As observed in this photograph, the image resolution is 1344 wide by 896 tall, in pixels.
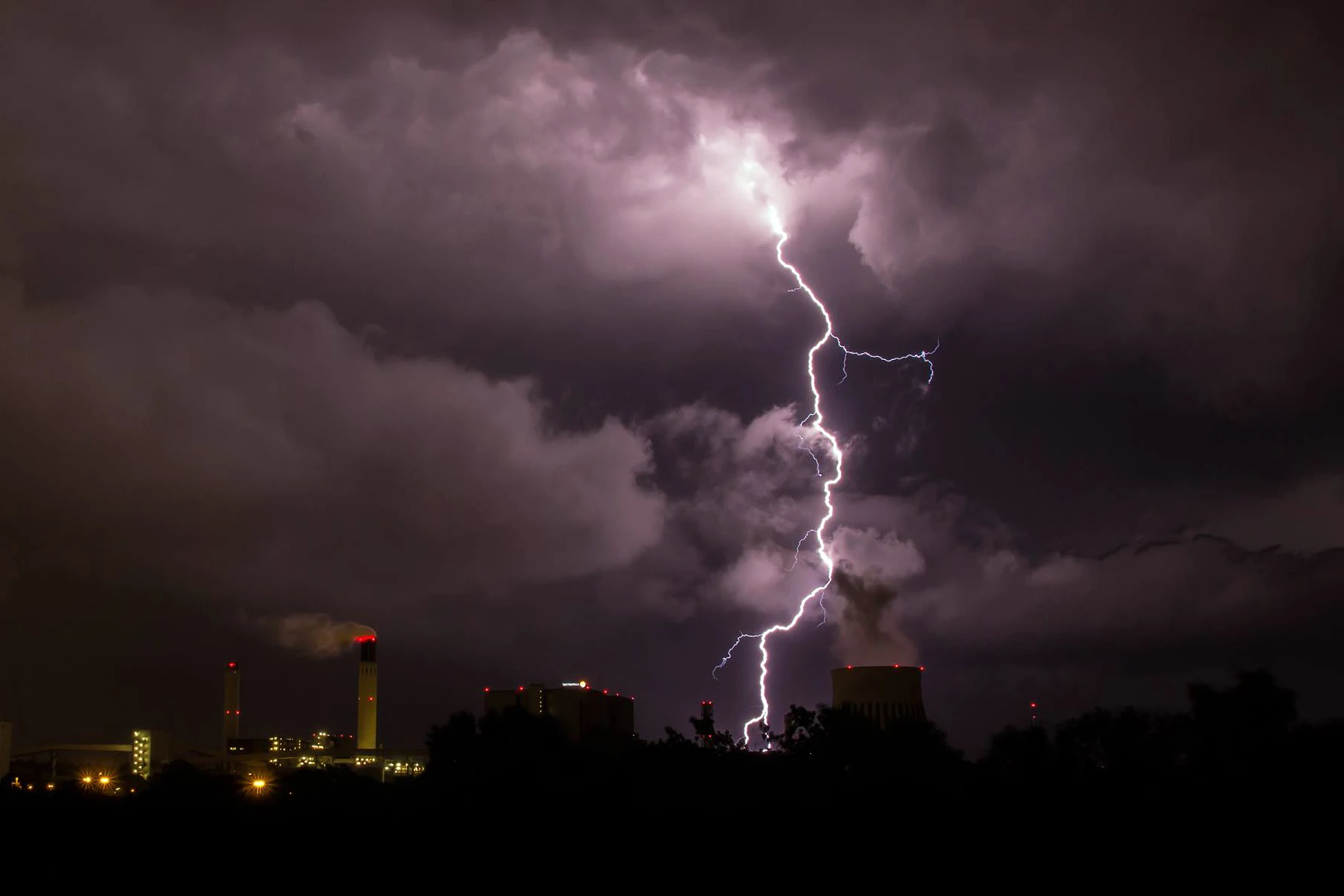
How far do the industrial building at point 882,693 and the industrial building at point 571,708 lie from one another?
25649 millimetres

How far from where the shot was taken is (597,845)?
28875 millimetres

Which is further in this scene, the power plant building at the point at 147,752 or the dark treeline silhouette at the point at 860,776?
the power plant building at the point at 147,752

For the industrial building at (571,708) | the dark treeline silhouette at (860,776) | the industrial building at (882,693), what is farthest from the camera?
the industrial building at (571,708)

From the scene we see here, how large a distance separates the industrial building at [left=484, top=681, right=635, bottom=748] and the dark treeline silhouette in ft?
72.3

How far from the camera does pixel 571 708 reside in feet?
301

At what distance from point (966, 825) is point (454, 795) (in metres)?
19.3

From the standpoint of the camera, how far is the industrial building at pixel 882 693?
66688 mm

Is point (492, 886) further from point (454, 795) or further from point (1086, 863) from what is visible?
point (454, 795)

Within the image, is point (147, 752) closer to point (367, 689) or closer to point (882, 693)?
point (367, 689)

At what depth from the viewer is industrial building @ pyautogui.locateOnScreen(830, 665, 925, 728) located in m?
66.7

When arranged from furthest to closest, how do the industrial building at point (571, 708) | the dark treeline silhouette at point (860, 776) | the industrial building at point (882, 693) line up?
the industrial building at point (571, 708)
the industrial building at point (882, 693)
the dark treeline silhouette at point (860, 776)

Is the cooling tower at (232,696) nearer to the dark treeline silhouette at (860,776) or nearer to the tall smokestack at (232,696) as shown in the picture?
the tall smokestack at (232,696)

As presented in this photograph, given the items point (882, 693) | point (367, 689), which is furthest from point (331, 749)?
point (882, 693)

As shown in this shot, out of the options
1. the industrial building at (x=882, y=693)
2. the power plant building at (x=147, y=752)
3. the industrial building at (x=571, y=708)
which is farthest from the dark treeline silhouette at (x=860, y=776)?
the power plant building at (x=147, y=752)
